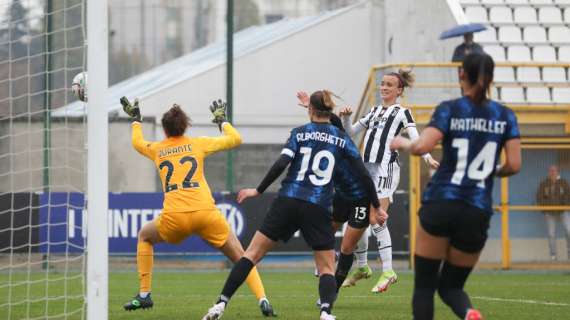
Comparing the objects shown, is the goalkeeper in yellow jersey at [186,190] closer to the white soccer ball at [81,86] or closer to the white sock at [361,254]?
Answer: the white soccer ball at [81,86]

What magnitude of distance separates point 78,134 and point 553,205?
8812mm

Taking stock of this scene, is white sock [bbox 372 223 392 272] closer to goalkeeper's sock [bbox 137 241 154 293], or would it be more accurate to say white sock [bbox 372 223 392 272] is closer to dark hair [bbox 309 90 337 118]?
goalkeeper's sock [bbox 137 241 154 293]

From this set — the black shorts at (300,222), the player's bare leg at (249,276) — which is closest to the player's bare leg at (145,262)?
the player's bare leg at (249,276)

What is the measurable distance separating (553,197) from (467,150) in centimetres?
1359

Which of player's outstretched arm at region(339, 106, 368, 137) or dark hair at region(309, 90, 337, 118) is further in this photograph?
player's outstretched arm at region(339, 106, 368, 137)

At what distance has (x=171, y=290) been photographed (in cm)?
1420

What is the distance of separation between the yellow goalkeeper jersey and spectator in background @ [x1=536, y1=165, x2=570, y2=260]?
11.2 metres

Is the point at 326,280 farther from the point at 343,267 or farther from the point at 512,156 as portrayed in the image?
the point at 512,156

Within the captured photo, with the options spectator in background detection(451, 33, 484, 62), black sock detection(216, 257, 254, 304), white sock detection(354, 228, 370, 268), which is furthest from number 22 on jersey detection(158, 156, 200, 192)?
spectator in background detection(451, 33, 484, 62)

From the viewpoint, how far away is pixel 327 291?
9.27 m

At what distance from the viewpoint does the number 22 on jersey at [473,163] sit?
23.1ft

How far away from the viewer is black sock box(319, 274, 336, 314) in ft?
30.2

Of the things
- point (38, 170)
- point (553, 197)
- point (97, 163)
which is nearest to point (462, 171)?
point (97, 163)

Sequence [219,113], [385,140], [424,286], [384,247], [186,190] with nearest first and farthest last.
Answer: [424,286] < [186,190] < [219,113] < [385,140] < [384,247]
